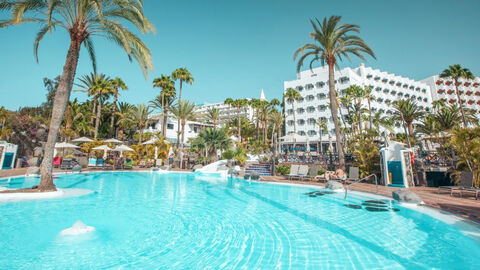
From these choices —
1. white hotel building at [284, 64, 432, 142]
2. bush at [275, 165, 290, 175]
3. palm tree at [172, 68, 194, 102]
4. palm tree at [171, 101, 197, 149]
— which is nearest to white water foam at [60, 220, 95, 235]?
bush at [275, 165, 290, 175]

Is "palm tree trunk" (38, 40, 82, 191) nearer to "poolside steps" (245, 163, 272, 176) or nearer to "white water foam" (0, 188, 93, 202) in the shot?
"white water foam" (0, 188, 93, 202)

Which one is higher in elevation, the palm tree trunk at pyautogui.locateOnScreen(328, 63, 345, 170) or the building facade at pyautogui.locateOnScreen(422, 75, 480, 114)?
the building facade at pyautogui.locateOnScreen(422, 75, 480, 114)

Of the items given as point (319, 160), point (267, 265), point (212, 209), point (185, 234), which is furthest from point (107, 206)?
point (319, 160)

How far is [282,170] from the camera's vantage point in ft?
65.3

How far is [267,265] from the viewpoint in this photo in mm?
3730

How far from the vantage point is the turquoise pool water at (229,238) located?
3848 mm

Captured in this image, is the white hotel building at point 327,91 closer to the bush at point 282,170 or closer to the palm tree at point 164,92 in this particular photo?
the palm tree at point 164,92

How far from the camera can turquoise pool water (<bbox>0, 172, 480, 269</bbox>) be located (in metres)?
3.85

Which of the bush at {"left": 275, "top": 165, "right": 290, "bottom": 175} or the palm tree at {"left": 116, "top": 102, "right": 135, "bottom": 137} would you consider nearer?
the bush at {"left": 275, "top": 165, "right": 290, "bottom": 175}

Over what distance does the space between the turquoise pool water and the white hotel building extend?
5138 cm

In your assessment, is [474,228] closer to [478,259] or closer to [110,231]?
[478,259]

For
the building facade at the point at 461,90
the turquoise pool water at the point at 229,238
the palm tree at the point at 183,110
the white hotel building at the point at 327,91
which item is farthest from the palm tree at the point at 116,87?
Result: the building facade at the point at 461,90

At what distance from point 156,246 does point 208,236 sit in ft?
3.76

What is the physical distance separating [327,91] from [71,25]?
5780 centimetres
